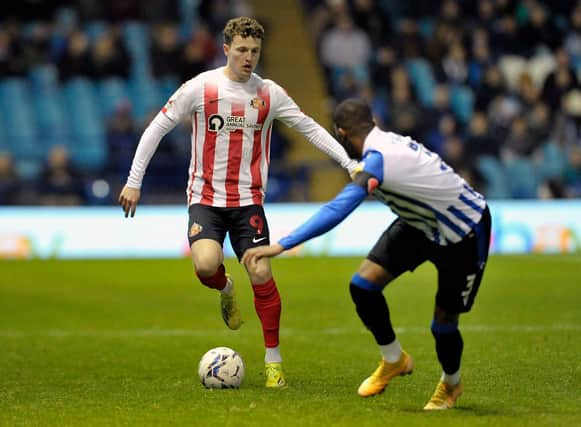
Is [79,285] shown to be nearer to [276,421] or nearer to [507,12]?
[276,421]

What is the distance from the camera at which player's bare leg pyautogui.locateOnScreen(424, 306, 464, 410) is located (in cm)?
675

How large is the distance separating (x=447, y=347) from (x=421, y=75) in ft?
56.2

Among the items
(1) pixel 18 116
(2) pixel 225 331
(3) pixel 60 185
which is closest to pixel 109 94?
(1) pixel 18 116

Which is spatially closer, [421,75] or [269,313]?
[269,313]

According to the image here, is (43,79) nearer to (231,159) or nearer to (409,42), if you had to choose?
(409,42)

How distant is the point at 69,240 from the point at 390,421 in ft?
41.6

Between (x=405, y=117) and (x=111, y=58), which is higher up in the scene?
(x=111, y=58)

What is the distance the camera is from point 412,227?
696 centimetres

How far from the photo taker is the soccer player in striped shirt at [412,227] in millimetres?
6379

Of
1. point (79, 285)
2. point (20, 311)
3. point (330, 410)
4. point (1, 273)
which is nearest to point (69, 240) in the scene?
point (1, 273)

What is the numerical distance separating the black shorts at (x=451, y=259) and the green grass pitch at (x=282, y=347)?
669 mm

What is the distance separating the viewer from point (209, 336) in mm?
10633

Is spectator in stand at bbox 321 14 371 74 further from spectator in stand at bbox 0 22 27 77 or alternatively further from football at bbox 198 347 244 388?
football at bbox 198 347 244 388

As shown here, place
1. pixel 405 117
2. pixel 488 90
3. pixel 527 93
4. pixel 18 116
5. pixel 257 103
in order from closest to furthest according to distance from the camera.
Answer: pixel 257 103 → pixel 18 116 → pixel 405 117 → pixel 488 90 → pixel 527 93
